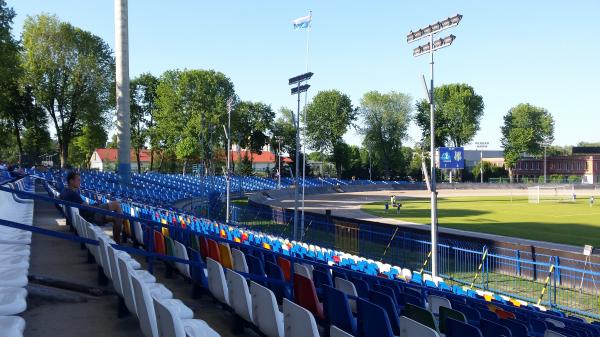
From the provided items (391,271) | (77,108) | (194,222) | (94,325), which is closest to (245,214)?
(194,222)

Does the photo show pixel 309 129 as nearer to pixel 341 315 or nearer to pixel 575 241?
pixel 575 241

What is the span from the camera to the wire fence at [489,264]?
566 inches

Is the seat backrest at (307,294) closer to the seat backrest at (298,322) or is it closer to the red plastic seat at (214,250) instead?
the seat backrest at (298,322)

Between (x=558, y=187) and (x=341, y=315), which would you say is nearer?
(x=341, y=315)

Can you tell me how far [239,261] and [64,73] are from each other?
5011cm

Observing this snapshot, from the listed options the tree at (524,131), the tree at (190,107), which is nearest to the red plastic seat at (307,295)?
the tree at (190,107)

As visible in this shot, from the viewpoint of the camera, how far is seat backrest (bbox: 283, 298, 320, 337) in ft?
13.2

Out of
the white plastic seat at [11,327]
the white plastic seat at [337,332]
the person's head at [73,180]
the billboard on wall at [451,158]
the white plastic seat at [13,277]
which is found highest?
the billboard on wall at [451,158]

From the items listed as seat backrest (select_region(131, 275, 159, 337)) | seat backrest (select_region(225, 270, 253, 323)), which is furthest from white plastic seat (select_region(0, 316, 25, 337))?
seat backrest (select_region(225, 270, 253, 323))

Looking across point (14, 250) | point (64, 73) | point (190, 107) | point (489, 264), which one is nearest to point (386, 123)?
point (190, 107)

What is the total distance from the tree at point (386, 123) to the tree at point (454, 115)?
11.8ft

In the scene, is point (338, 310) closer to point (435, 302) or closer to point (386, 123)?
point (435, 302)

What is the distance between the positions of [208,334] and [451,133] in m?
101

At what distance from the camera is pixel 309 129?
3964 inches
